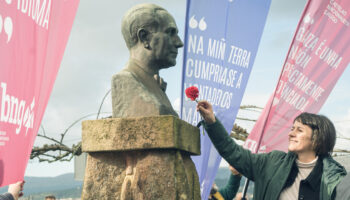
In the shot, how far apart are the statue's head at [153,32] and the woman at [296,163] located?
2.50ft

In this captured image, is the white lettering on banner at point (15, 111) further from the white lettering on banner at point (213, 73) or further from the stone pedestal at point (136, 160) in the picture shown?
the white lettering on banner at point (213, 73)

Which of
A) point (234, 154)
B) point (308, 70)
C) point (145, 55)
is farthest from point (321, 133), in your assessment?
point (308, 70)

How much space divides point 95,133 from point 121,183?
1.55 feet

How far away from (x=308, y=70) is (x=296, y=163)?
3229mm

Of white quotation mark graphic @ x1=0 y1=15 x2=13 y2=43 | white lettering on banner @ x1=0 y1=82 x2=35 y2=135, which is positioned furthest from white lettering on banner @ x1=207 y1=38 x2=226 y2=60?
white quotation mark graphic @ x1=0 y1=15 x2=13 y2=43

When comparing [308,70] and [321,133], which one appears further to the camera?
[308,70]

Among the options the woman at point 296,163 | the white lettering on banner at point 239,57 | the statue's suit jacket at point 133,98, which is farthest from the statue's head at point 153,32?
the white lettering on banner at point 239,57

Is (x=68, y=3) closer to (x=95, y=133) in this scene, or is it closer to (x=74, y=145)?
(x=95, y=133)

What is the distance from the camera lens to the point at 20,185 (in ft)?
12.9

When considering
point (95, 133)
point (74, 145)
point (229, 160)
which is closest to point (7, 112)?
point (95, 133)

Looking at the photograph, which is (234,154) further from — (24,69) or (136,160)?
(24,69)

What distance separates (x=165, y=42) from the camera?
4.39 metres

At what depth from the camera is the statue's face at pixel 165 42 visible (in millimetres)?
4371

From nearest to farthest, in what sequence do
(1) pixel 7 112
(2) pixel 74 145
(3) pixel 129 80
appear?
(1) pixel 7 112 < (3) pixel 129 80 < (2) pixel 74 145
